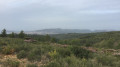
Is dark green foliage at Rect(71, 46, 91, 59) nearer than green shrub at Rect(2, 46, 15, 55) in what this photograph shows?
Yes

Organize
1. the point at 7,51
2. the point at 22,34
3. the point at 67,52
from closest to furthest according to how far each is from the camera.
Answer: the point at 67,52 < the point at 7,51 < the point at 22,34

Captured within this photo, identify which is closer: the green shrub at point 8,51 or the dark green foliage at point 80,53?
the dark green foliage at point 80,53

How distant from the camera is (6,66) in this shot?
6570 mm

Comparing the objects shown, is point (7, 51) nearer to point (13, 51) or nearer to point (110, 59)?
point (13, 51)

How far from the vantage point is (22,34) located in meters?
32.1

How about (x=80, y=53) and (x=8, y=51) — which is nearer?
(x=80, y=53)

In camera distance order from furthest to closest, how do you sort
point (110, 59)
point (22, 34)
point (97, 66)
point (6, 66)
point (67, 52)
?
point (22, 34) → point (67, 52) → point (110, 59) → point (6, 66) → point (97, 66)

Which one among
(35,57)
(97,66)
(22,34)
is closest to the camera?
(97,66)

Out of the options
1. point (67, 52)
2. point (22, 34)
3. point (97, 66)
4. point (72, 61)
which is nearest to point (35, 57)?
point (67, 52)

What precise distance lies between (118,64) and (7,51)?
6.75 m

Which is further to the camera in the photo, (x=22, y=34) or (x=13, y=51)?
(x=22, y=34)

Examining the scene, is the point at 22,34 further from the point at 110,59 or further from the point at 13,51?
the point at 110,59

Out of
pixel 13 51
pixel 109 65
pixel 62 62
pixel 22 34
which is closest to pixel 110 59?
pixel 109 65

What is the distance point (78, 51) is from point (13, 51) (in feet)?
14.1
